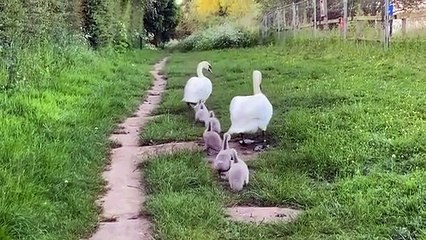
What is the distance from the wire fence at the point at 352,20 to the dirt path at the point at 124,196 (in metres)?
7.78

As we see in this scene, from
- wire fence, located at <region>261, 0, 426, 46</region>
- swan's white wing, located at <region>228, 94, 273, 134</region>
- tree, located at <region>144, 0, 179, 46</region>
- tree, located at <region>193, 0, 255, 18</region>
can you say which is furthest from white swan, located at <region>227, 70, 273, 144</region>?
tree, located at <region>193, 0, 255, 18</region>

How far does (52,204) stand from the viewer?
13.6ft

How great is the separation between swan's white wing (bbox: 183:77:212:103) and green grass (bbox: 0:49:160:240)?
86 centimetres

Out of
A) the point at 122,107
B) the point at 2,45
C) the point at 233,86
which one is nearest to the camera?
the point at 2,45

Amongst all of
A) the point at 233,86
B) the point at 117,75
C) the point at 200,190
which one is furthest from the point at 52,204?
the point at 117,75

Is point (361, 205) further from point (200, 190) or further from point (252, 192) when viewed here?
point (200, 190)

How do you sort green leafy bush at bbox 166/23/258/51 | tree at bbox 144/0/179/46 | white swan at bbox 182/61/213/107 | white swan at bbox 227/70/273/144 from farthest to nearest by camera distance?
tree at bbox 144/0/179/46
green leafy bush at bbox 166/23/258/51
white swan at bbox 182/61/213/107
white swan at bbox 227/70/273/144

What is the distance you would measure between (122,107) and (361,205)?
489cm

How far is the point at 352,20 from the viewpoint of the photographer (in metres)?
15.6

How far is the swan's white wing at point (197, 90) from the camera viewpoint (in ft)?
26.1

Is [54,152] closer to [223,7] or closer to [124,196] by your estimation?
[124,196]

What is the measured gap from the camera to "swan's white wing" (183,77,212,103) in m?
7.96

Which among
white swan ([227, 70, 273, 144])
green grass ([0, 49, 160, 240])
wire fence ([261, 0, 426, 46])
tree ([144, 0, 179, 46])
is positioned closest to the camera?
green grass ([0, 49, 160, 240])

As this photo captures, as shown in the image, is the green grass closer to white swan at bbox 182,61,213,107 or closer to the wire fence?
white swan at bbox 182,61,213,107
